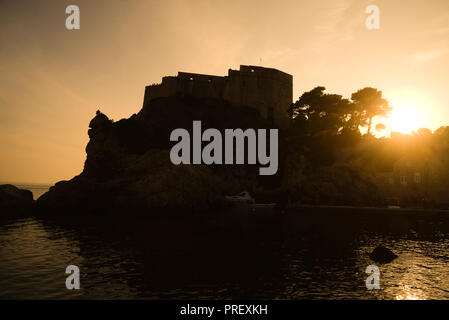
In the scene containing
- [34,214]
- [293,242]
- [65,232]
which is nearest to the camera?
[293,242]

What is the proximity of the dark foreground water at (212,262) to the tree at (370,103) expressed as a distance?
125 feet

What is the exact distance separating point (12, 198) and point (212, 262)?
3857cm

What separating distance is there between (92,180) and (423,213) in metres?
50.3

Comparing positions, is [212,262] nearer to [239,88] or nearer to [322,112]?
[322,112]

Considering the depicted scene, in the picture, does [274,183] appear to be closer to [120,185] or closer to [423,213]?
[423,213]

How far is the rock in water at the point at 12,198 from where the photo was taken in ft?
130

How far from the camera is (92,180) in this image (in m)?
43.3

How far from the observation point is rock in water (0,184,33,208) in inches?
1564

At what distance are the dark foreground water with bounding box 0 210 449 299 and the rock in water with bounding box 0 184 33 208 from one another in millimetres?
13832

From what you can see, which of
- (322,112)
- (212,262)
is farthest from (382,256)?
(322,112)

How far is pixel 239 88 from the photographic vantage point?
6481cm

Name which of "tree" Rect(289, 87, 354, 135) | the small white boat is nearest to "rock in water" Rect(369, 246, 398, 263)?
the small white boat

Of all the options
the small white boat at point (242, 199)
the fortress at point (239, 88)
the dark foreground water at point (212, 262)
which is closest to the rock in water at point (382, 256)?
the dark foreground water at point (212, 262)
